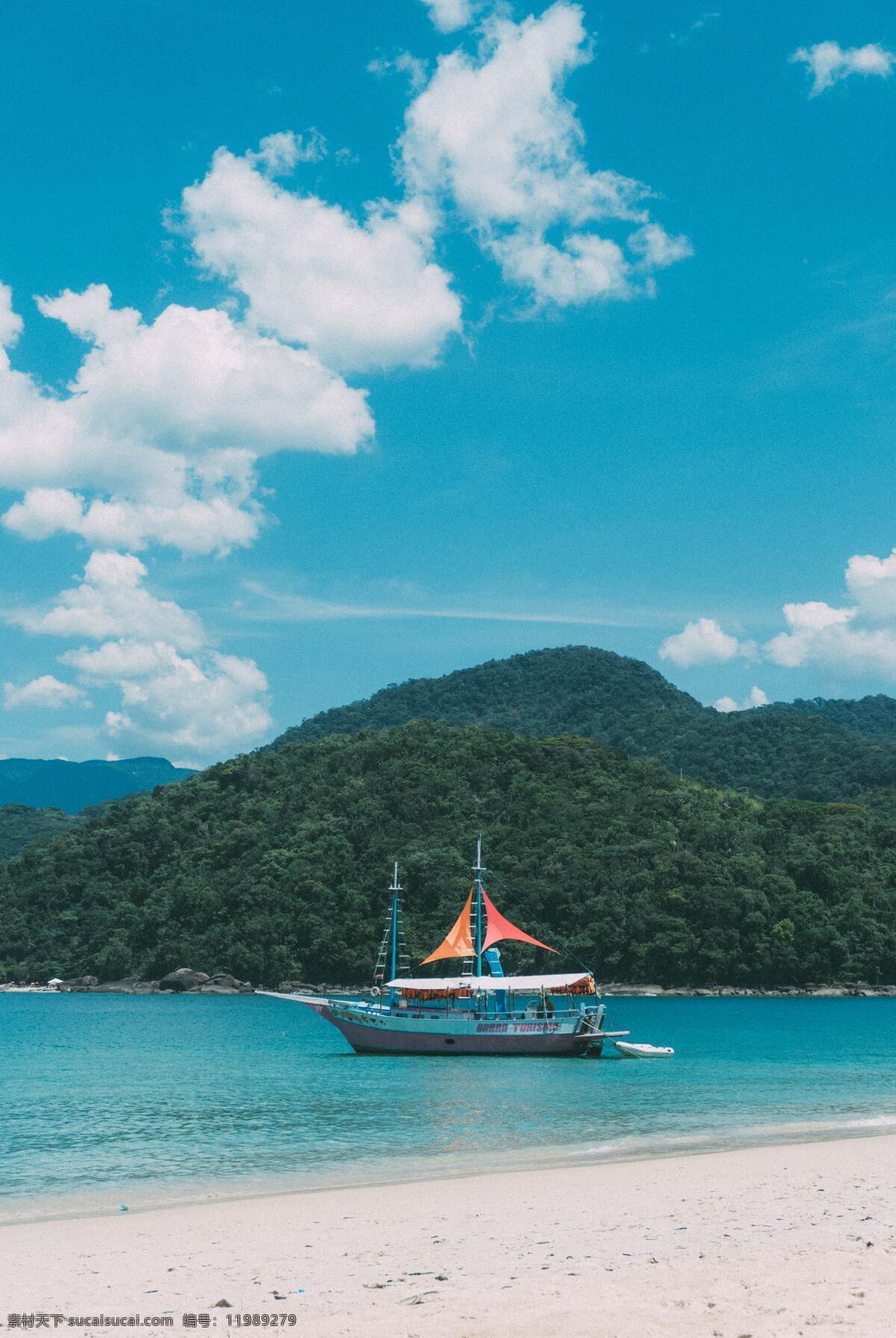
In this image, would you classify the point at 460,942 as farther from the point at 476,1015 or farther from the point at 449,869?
the point at 449,869

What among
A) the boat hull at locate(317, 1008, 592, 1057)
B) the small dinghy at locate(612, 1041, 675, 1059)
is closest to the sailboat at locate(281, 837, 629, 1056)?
the boat hull at locate(317, 1008, 592, 1057)

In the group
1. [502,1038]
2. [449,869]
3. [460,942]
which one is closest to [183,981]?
[449,869]

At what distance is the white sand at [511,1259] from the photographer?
9297mm

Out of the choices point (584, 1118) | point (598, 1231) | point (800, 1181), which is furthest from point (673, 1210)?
point (584, 1118)

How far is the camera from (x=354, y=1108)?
99.5 ft

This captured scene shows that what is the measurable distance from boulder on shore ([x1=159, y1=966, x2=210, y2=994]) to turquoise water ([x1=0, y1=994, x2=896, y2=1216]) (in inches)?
2114

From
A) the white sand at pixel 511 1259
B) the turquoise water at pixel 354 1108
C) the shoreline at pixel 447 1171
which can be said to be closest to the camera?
the white sand at pixel 511 1259

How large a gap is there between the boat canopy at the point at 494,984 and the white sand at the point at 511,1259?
27141 mm

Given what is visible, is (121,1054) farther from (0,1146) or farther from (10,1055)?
(0,1146)

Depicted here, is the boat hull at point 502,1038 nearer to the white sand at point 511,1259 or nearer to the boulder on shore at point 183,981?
the white sand at point 511,1259

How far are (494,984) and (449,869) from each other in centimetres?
7022

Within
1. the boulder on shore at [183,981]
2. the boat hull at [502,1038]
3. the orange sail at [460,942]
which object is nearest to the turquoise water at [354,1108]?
the boat hull at [502,1038]

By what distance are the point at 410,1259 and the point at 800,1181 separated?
7708 mm

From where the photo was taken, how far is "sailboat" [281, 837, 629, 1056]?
1784 inches
